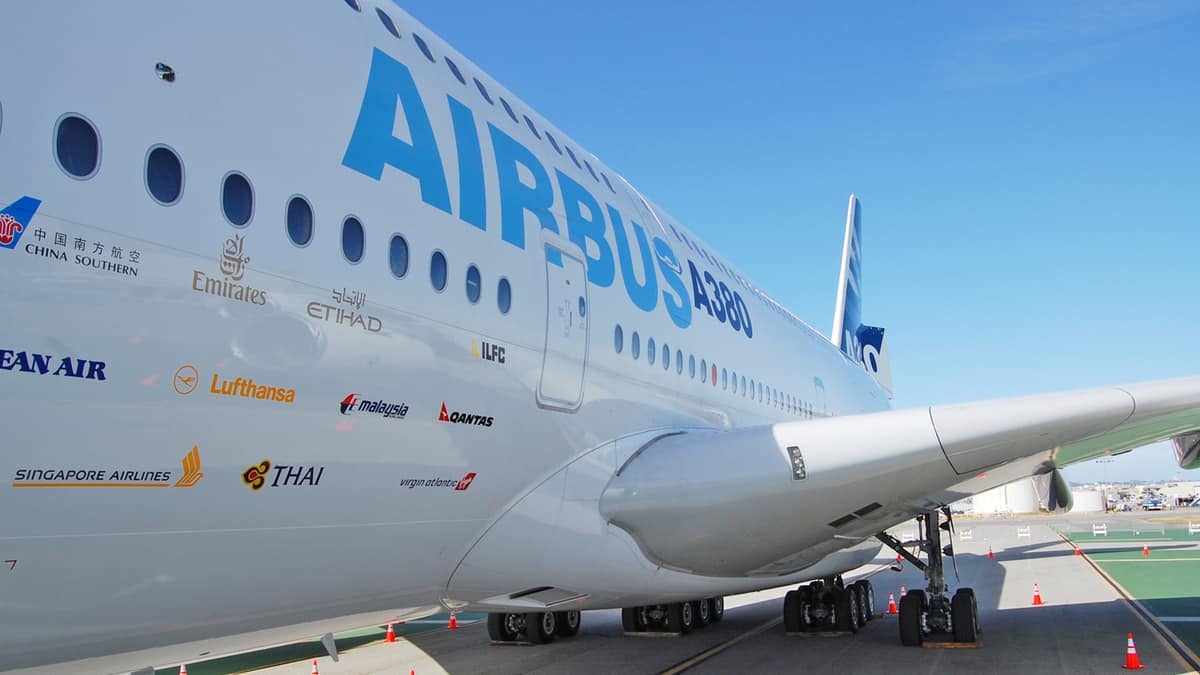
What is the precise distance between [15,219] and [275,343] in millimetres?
1030

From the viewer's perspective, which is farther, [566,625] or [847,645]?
[566,625]

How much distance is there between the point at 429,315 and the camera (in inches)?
179

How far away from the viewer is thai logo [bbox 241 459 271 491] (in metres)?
3.50

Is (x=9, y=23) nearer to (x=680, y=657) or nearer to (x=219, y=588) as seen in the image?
(x=219, y=588)

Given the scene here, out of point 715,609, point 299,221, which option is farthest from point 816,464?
point 715,609

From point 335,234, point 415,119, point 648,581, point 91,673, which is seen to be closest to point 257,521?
point 91,673

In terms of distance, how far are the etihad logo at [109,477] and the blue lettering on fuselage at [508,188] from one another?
155 centimetres

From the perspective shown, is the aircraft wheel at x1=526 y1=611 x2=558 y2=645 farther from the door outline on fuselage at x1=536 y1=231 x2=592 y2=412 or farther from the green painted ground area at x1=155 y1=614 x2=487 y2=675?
the door outline on fuselage at x1=536 y1=231 x2=592 y2=412

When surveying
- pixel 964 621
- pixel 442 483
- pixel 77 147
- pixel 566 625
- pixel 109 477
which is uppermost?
pixel 77 147

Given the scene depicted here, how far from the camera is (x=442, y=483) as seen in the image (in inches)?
183

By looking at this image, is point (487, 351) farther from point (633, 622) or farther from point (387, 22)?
point (633, 622)

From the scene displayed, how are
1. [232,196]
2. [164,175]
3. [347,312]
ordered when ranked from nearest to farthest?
[164,175] → [232,196] → [347,312]

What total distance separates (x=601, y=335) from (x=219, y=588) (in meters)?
3.40

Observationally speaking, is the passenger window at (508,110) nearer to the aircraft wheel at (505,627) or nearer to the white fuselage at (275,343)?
the white fuselage at (275,343)
